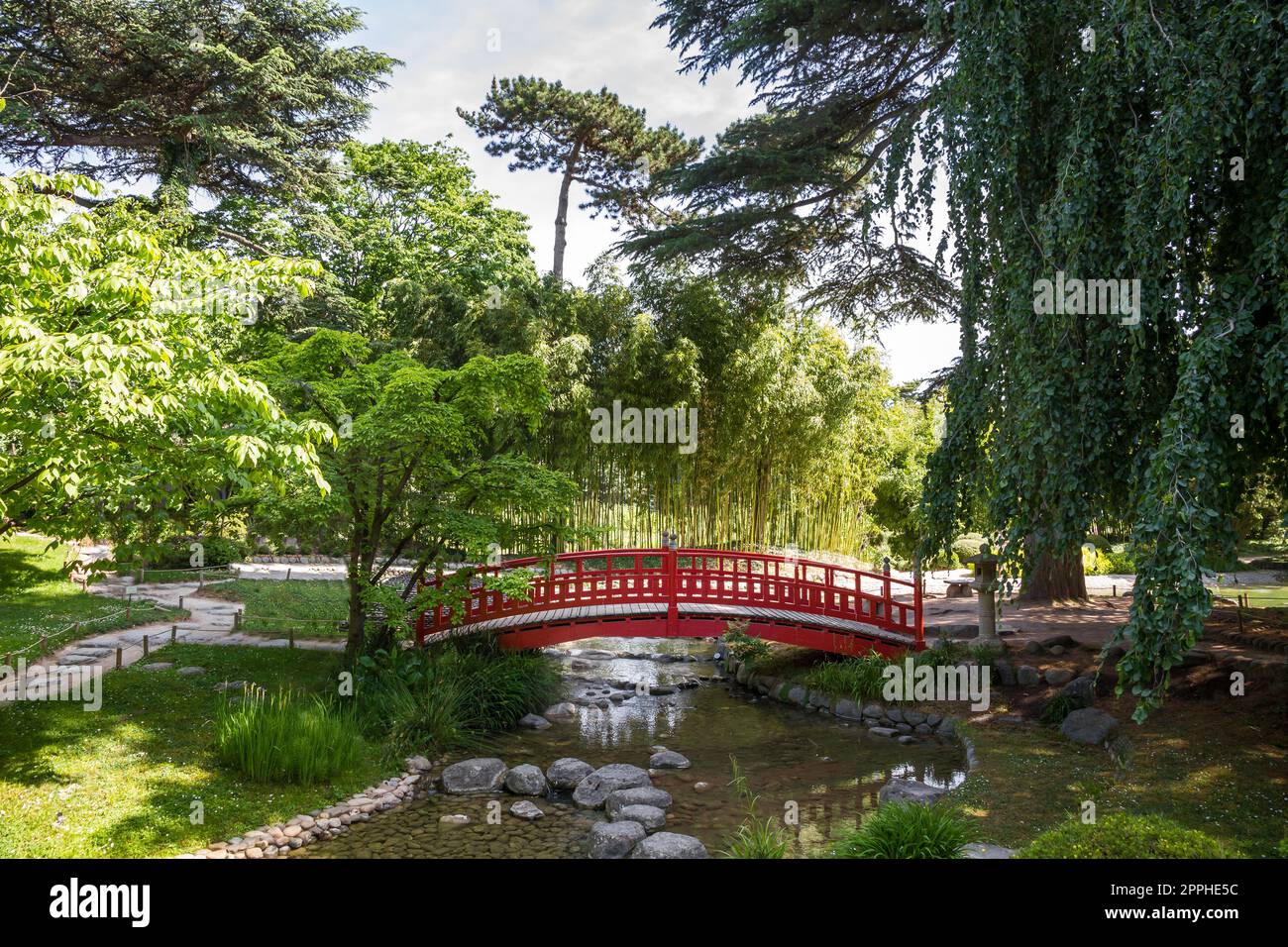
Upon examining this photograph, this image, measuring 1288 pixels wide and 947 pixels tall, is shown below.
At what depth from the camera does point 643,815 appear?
19.0 ft

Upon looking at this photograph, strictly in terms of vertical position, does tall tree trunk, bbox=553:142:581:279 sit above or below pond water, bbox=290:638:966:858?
above

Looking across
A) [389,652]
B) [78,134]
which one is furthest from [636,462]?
[78,134]

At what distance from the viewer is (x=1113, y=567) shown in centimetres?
1719

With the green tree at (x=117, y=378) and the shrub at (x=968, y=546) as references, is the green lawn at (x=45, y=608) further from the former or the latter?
the shrub at (x=968, y=546)

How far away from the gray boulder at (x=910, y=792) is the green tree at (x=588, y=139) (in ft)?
45.5

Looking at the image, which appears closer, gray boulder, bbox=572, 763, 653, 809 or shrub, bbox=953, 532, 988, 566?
gray boulder, bbox=572, 763, 653, 809

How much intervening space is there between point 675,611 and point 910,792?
372 cm

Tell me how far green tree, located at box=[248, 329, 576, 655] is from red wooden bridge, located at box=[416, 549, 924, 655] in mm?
1026

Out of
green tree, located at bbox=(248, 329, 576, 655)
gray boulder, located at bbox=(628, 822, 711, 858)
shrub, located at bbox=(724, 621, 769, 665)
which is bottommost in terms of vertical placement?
gray boulder, located at bbox=(628, 822, 711, 858)

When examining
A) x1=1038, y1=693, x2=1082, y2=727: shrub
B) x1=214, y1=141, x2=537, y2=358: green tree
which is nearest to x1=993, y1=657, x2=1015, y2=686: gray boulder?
x1=1038, y1=693, x2=1082, y2=727: shrub

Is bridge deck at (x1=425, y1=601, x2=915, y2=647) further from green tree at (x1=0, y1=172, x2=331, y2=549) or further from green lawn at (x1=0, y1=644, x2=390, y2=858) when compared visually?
green tree at (x1=0, y1=172, x2=331, y2=549)

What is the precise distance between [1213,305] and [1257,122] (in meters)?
0.94

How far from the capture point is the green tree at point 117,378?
153 inches

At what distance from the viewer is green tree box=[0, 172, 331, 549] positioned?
12.8 ft
